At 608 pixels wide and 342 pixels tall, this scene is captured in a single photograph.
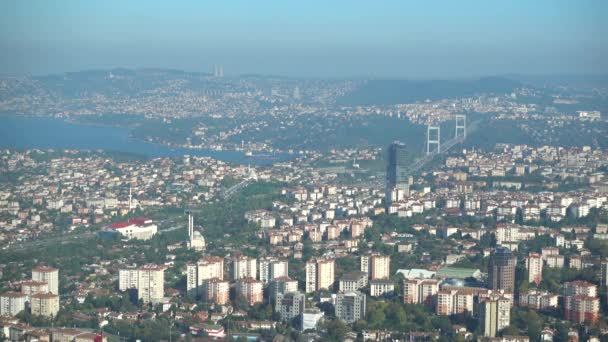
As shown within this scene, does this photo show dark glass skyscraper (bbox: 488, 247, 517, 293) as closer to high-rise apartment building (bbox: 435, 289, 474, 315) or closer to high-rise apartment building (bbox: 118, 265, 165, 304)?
high-rise apartment building (bbox: 435, 289, 474, 315)

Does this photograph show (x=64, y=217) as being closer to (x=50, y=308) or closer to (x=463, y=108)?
(x=50, y=308)

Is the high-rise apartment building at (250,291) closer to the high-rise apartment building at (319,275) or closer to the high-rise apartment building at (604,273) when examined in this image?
the high-rise apartment building at (319,275)

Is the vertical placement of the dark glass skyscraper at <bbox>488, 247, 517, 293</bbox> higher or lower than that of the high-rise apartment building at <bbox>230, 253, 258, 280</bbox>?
higher

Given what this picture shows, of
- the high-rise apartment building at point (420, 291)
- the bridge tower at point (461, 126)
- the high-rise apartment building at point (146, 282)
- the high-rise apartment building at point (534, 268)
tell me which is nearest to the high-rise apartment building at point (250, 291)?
the high-rise apartment building at point (146, 282)

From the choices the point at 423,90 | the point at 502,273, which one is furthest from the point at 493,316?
the point at 423,90

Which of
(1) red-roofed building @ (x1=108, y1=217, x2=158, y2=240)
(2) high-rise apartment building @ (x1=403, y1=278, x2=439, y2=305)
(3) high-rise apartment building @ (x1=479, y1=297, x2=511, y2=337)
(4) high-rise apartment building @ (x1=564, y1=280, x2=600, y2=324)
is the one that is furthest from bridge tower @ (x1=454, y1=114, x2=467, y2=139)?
(3) high-rise apartment building @ (x1=479, y1=297, x2=511, y2=337)

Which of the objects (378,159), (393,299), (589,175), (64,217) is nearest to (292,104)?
(378,159)

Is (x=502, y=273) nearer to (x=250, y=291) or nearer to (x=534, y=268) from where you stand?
(x=534, y=268)
